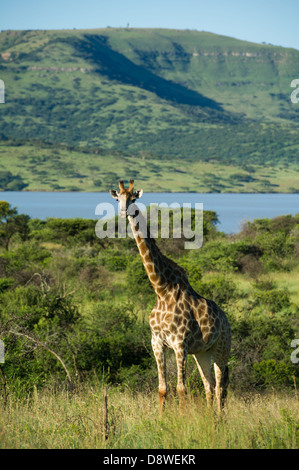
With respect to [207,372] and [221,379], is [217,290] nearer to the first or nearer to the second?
[221,379]

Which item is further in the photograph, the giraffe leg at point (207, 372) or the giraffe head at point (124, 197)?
the giraffe leg at point (207, 372)

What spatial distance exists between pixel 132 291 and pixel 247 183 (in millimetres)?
149652

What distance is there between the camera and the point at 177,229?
34094 millimetres

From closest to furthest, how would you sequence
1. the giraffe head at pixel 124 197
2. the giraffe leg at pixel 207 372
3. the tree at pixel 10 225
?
the giraffe head at pixel 124 197, the giraffe leg at pixel 207 372, the tree at pixel 10 225

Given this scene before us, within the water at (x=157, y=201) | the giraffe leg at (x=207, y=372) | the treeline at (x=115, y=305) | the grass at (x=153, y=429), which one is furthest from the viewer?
the water at (x=157, y=201)

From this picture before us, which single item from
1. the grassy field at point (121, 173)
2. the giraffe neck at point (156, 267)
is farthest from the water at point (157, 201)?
the giraffe neck at point (156, 267)

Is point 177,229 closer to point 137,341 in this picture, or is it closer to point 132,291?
point 132,291

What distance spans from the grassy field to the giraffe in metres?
126

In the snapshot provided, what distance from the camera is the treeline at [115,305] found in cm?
1140

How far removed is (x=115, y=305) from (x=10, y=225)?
712 inches

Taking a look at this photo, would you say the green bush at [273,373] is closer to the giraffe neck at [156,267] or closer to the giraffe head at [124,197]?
the giraffe neck at [156,267]

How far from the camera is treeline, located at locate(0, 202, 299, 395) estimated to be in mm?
11398

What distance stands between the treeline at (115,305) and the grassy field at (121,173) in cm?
10161
